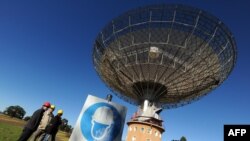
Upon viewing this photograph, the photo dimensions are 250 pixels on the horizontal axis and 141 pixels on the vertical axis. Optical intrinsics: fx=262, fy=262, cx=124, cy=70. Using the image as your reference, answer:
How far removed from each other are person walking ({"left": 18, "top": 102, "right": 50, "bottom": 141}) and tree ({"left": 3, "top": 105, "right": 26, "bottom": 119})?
611 feet

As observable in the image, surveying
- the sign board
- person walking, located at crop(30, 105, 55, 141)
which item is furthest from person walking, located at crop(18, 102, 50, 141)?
the sign board

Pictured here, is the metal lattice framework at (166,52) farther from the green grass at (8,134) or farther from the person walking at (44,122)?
the person walking at (44,122)

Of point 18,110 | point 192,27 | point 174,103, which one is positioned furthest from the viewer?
point 18,110

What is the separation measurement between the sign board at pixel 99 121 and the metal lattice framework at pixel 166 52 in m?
31.1

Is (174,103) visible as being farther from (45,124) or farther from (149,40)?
(45,124)

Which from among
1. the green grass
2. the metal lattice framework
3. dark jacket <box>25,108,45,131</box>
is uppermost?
the metal lattice framework

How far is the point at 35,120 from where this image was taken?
41.8 feet

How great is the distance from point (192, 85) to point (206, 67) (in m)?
4.15

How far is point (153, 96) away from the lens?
46031 millimetres

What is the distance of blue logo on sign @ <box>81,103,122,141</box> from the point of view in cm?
783

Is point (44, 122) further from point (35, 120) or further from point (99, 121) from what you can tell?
point (99, 121)

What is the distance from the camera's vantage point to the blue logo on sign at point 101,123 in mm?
7834

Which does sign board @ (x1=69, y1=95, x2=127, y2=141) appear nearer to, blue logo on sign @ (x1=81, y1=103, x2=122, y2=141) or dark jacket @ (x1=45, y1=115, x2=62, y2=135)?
blue logo on sign @ (x1=81, y1=103, x2=122, y2=141)

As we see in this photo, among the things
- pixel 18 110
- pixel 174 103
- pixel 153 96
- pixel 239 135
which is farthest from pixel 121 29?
pixel 18 110
